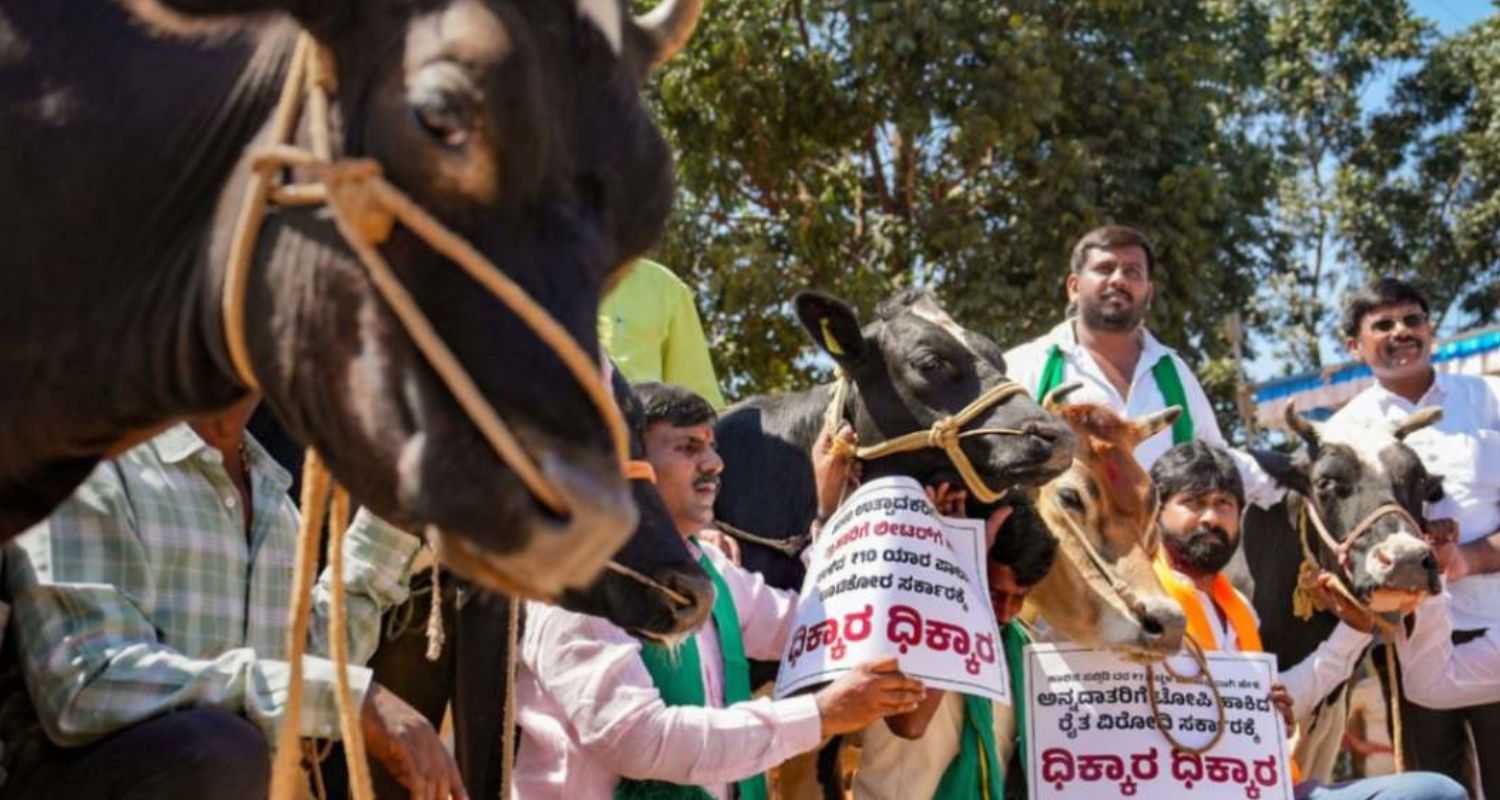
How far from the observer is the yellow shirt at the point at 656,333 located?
651 centimetres

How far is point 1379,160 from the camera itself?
82.8 feet

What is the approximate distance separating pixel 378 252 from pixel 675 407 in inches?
127

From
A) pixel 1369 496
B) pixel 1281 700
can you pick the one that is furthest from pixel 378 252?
pixel 1369 496

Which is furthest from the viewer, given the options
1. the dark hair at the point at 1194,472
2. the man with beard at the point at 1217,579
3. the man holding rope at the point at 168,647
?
the dark hair at the point at 1194,472

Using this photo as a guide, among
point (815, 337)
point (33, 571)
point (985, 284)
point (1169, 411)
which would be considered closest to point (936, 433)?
point (815, 337)

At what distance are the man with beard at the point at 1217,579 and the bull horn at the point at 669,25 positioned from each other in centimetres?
430

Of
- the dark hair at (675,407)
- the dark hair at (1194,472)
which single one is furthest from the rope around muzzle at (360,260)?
the dark hair at (1194,472)

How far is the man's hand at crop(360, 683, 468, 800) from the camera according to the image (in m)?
3.50

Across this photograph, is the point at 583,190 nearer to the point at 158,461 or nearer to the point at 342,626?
the point at 342,626

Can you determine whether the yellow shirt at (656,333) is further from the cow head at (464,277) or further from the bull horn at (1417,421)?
the cow head at (464,277)

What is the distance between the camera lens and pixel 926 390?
6281mm

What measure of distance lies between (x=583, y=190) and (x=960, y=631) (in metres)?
3.27

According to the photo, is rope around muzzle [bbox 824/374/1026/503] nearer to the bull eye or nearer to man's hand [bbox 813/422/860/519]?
man's hand [bbox 813/422/860/519]

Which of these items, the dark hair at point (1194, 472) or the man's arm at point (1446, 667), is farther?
the man's arm at point (1446, 667)
